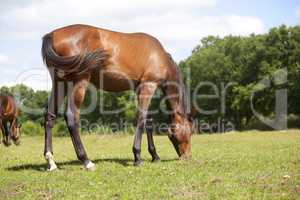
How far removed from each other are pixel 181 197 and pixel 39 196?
217cm

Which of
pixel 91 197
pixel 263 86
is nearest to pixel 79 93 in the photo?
pixel 91 197

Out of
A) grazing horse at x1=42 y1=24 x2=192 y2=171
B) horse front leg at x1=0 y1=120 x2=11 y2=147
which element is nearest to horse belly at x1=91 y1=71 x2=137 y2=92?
grazing horse at x1=42 y1=24 x2=192 y2=171

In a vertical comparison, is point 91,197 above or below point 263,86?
below

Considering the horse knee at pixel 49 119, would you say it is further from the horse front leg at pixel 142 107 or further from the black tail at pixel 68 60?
the horse front leg at pixel 142 107

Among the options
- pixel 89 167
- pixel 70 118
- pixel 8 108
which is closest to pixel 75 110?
pixel 70 118

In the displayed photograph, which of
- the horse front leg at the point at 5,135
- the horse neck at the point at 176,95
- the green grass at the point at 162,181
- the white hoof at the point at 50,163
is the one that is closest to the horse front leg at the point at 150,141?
the horse neck at the point at 176,95

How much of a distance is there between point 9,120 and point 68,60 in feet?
49.1

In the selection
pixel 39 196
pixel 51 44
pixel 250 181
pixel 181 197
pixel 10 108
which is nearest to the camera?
pixel 181 197

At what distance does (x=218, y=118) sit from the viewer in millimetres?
60812

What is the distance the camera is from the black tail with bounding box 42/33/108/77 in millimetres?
8922

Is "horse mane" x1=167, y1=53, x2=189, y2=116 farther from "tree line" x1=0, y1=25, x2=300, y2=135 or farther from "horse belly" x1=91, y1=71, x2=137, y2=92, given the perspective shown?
"tree line" x1=0, y1=25, x2=300, y2=135

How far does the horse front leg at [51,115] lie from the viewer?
363 inches

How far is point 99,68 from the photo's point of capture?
941cm

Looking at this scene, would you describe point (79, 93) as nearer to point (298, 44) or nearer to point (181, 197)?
point (181, 197)
